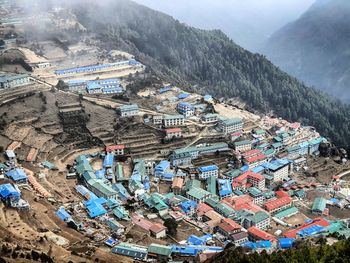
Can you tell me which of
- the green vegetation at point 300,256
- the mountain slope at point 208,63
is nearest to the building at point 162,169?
the green vegetation at point 300,256

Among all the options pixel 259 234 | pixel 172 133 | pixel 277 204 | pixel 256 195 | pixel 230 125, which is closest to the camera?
pixel 259 234

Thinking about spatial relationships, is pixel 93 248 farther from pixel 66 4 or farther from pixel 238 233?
pixel 66 4

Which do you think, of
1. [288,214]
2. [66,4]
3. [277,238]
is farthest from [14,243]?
[66,4]

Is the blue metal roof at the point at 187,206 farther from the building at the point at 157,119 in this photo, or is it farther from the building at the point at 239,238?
the building at the point at 157,119

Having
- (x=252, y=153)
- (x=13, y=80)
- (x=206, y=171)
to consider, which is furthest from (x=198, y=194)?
(x=13, y=80)

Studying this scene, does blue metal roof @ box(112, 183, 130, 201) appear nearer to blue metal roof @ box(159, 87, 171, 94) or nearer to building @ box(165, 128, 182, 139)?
building @ box(165, 128, 182, 139)

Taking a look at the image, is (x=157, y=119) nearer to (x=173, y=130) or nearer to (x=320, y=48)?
(x=173, y=130)
